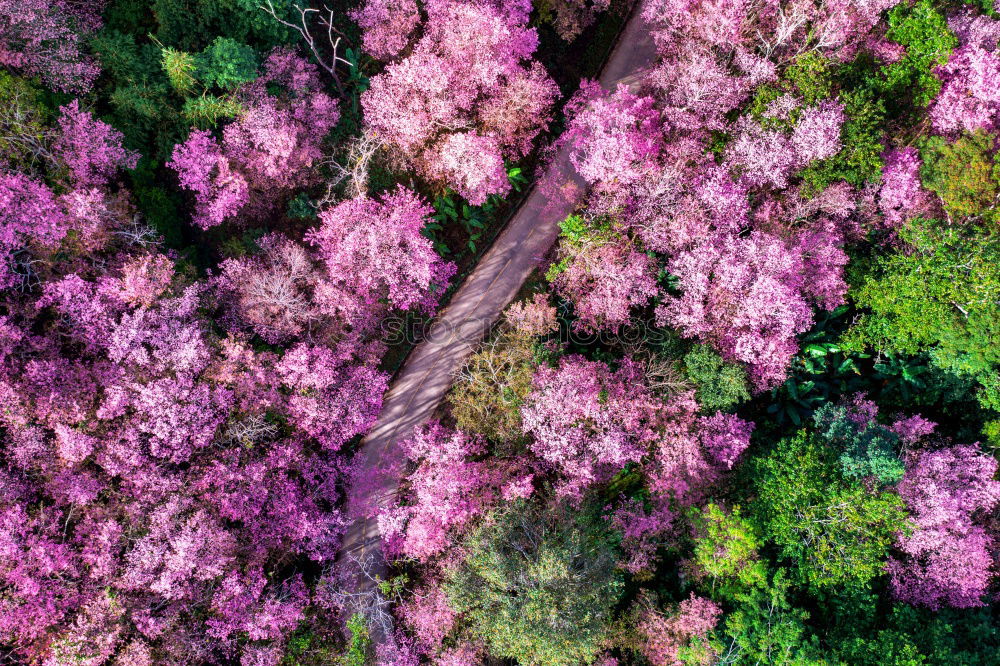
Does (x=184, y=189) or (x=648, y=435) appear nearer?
(x=648, y=435)

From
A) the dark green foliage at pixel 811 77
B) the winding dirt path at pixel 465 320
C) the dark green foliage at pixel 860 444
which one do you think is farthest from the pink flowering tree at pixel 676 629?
the dark green foliage at pixel 811 77

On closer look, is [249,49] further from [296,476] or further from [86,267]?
[296,476]

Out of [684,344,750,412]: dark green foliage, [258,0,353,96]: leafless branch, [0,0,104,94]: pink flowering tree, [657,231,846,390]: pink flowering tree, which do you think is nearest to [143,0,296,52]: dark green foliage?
[258,0,353,96]: leafless branch

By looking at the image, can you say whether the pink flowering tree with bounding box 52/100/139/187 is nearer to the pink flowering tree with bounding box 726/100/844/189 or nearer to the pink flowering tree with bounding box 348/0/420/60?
the pink flowering tree with bounding box 348/0/420/60

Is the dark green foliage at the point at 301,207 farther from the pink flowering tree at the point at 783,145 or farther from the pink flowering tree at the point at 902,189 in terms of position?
the pink flowering tree at the point at 902,189

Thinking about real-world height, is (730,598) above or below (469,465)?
below

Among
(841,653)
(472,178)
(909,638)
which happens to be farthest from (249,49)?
(909,638)
